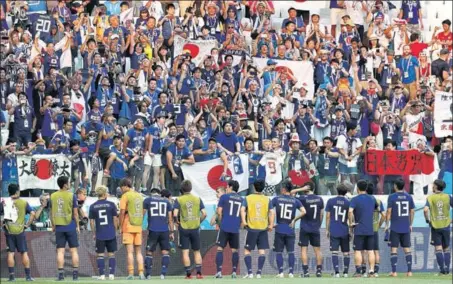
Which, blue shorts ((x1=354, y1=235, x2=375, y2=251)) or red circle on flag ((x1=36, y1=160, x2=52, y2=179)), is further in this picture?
red circle on flag ((x1=36, y1=160, x2=52, y2=179))

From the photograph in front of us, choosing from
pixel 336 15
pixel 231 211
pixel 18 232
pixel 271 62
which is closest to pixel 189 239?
pixel 231 211

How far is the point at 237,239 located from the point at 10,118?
682 centimetres

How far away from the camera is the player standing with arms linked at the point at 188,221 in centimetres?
3216

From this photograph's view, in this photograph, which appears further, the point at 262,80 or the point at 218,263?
the point at 262,80

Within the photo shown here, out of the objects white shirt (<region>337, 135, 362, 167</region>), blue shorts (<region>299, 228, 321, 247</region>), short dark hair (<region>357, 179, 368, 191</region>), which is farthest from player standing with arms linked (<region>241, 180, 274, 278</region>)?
white shirt (<region>337, 135, 362, 167</region>)

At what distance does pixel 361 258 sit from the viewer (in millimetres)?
32844

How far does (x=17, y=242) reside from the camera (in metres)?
31.7

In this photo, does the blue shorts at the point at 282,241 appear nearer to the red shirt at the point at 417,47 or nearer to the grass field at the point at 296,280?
the grass field at the point at 296,280

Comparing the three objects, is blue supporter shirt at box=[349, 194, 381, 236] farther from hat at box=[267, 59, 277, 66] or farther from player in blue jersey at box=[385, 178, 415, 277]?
hat at box=[267, 59, 277, 66]

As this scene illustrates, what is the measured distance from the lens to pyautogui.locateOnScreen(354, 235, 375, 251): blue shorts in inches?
1291

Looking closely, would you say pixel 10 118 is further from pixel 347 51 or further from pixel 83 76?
pixel 347 51

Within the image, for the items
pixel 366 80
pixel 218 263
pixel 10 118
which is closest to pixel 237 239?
pixel 218 263

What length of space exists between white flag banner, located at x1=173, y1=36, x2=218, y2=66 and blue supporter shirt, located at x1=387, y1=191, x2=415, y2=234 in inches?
363

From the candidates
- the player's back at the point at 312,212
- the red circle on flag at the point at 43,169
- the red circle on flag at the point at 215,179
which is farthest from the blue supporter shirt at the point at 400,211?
the red circle on flag at the point at 43,169
